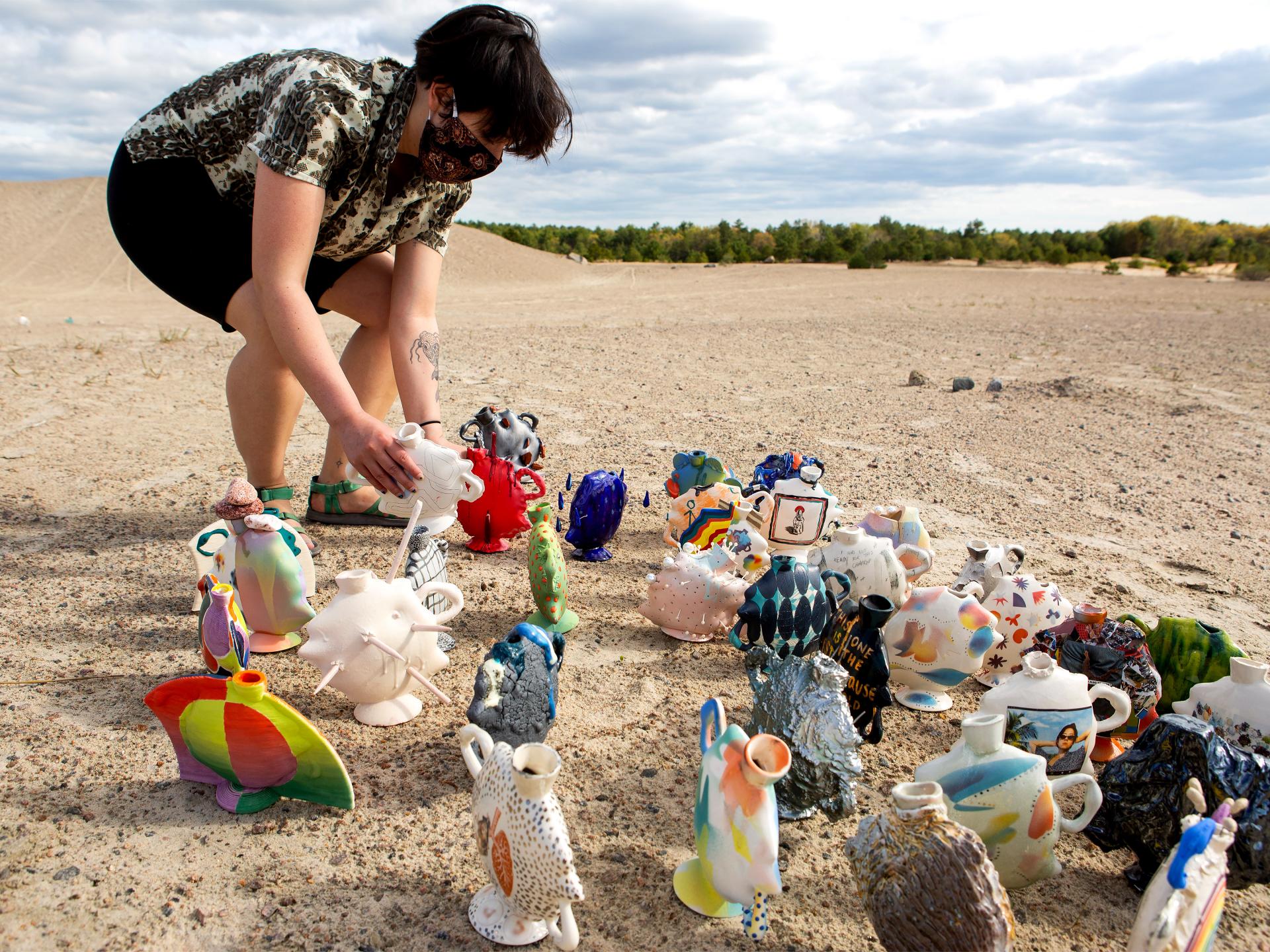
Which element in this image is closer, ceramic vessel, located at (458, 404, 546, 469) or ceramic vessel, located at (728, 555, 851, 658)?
ceramic vessel, located at (728, 555, 851, 658)

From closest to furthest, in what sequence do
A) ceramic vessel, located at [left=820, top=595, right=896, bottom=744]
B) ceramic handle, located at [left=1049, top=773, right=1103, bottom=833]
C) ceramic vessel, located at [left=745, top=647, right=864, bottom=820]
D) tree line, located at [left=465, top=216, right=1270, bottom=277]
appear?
ceramic handle, located at [left=1049, top=773, right=1103, bottom=833]
ceramic vessel, located at [left=745, top=647, right=864, bottom=820]
ceramic vessel, located at [left=820, top=595, right=896, bottom=744]
tree line, located at [left=465, top=216, right=1270, bottom=277]

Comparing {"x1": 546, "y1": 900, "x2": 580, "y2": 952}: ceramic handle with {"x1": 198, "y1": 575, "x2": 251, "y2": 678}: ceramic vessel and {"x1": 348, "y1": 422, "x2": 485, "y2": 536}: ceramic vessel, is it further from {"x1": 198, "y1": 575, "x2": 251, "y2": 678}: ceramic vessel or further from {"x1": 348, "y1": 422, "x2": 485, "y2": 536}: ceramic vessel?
{"x1": 348, "y1": 422, "x2": 485, "y2": 536}: ceramic vessel

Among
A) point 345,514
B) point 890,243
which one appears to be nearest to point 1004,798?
point 345,514

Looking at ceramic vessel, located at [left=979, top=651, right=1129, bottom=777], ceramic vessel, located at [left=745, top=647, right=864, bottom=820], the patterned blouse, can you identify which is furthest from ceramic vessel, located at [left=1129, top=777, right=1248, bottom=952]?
the patterned blouse

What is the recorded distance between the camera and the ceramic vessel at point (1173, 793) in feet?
6.85

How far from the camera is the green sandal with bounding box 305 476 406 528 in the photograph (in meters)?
4.34

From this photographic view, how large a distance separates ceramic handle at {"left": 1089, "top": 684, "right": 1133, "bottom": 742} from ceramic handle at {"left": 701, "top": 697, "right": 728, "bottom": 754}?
1134 mm

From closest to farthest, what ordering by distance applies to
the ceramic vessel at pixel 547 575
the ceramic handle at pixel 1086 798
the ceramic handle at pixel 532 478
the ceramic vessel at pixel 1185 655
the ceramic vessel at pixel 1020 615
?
the ceramic handle at pixel 1086 798 < the ceramic vessel at pixel 1185 655 < the ceramic vessel at pixel 1020 615 < the ceramic vessel at pixel 547 575 < the ceramic handle at pixel 532 478

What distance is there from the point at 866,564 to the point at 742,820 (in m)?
1.60

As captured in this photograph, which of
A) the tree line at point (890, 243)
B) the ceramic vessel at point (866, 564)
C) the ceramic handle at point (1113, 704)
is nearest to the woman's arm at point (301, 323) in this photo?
the ceramic vessel at point (866, 564)

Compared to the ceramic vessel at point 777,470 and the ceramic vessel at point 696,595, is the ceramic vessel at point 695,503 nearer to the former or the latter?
the ceramic vessel at point 777,470

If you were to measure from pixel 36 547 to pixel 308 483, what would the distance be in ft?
4.36

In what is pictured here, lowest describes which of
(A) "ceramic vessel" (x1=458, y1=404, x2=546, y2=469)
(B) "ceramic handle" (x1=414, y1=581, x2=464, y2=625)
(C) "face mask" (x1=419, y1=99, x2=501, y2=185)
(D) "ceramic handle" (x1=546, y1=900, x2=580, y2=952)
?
(D) "ceramic handle" (x1=546, y1=900, x2=580, y2=952)

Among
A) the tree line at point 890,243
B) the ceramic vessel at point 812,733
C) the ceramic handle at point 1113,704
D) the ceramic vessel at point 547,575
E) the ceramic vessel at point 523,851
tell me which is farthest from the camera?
the tree line at point 890,243
